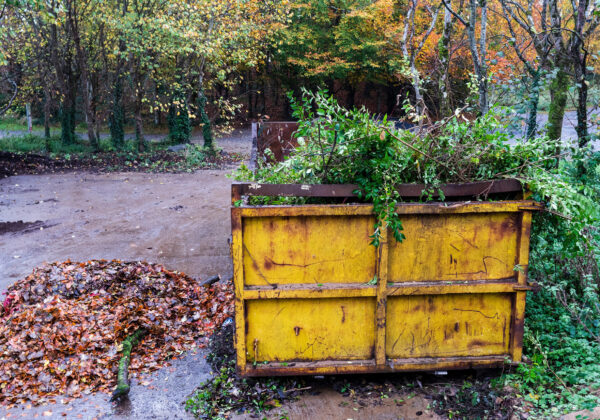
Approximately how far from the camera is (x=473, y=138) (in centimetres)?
388

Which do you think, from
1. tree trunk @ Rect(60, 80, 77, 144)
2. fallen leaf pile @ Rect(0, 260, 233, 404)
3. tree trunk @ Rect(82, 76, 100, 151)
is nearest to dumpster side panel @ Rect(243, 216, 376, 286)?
fallen leaf pile @ Rect(0, 260, 233, 404)

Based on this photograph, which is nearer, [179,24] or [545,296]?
[545,296]

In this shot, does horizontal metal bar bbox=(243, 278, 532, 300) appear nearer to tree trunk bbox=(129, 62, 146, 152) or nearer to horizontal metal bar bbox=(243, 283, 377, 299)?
horizontal metal bar bbox=(243, 283, 377, 299)

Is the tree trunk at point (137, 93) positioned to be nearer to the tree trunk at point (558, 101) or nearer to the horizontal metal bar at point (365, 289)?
the tree trunk at point (558, 101)

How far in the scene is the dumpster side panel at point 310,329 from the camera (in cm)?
390

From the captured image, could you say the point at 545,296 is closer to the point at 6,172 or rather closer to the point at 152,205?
the point at 152,205

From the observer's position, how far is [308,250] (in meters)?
3.81

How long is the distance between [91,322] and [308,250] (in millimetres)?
2496

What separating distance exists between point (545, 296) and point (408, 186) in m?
2.17

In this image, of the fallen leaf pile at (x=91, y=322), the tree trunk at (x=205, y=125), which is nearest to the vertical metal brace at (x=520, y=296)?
the fallen leaf pile at (x=91, y=322)

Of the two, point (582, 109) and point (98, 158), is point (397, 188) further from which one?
point (98, 158)

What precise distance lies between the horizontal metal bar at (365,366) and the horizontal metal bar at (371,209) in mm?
1183

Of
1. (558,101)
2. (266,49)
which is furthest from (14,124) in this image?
(558,101)

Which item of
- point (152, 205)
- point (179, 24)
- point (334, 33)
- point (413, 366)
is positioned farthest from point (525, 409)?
point (334, 33)
